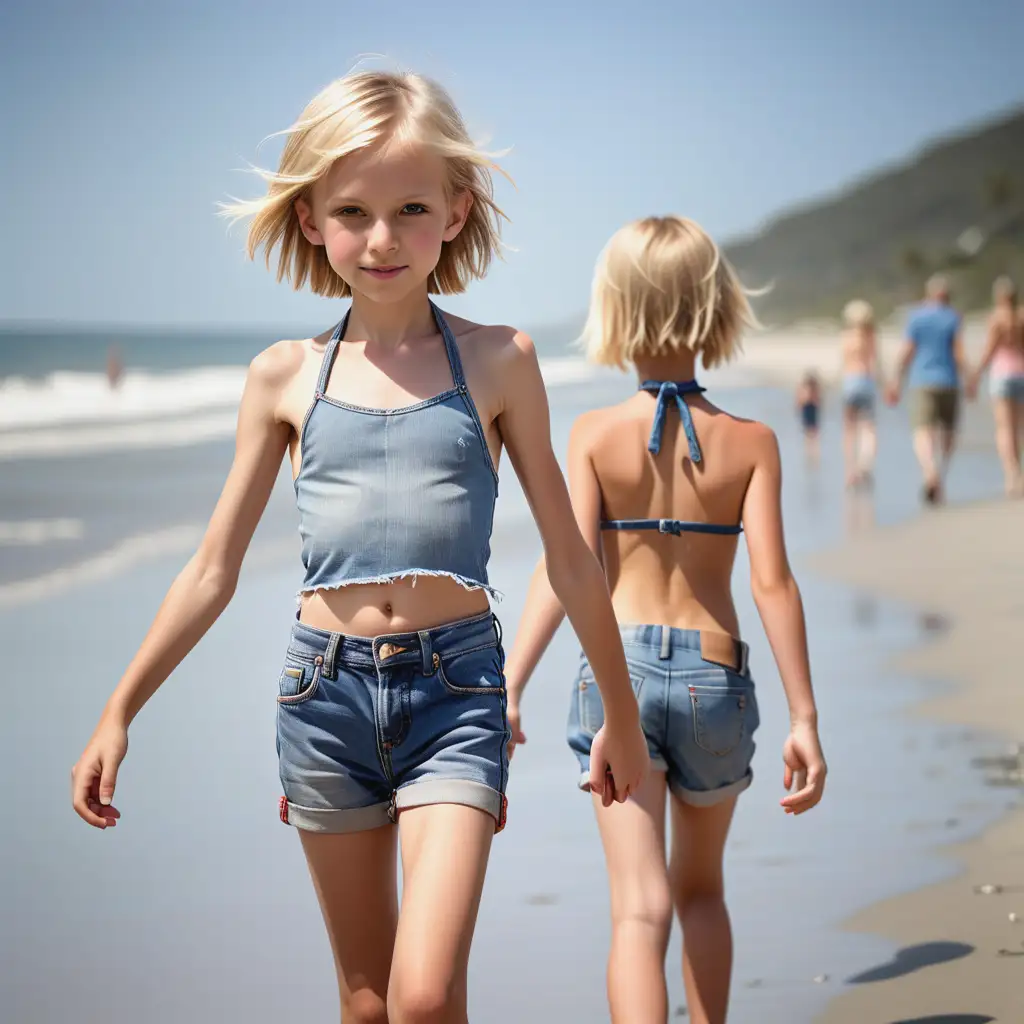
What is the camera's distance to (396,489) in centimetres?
260

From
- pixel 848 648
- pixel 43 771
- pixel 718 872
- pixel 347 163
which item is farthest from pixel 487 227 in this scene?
pixel 848 648

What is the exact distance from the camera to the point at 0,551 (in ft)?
38.1

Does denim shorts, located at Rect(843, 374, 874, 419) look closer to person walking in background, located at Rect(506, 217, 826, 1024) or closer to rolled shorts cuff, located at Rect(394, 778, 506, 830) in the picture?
person walking in background, located at Rect(506, 217, 826, 1024)

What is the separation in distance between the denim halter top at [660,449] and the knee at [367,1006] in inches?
40.7

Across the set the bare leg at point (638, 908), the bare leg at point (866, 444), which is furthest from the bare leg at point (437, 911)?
the bare leg at point (866, 444)

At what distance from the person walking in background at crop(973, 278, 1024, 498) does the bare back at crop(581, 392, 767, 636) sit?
10609mm

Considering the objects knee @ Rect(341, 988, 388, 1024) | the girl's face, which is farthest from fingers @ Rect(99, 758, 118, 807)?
the girl's face

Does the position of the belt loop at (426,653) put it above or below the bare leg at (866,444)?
below

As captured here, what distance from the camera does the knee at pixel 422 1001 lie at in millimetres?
2314

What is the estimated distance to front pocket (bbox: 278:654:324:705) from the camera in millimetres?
2570

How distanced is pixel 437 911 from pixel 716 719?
37.3 inches

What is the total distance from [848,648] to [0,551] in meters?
6.51

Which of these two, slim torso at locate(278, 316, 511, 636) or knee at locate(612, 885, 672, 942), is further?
knee at locate(612, 885, 672, 942)

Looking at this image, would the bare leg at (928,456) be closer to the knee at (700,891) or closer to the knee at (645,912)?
the knee at (700,891)
